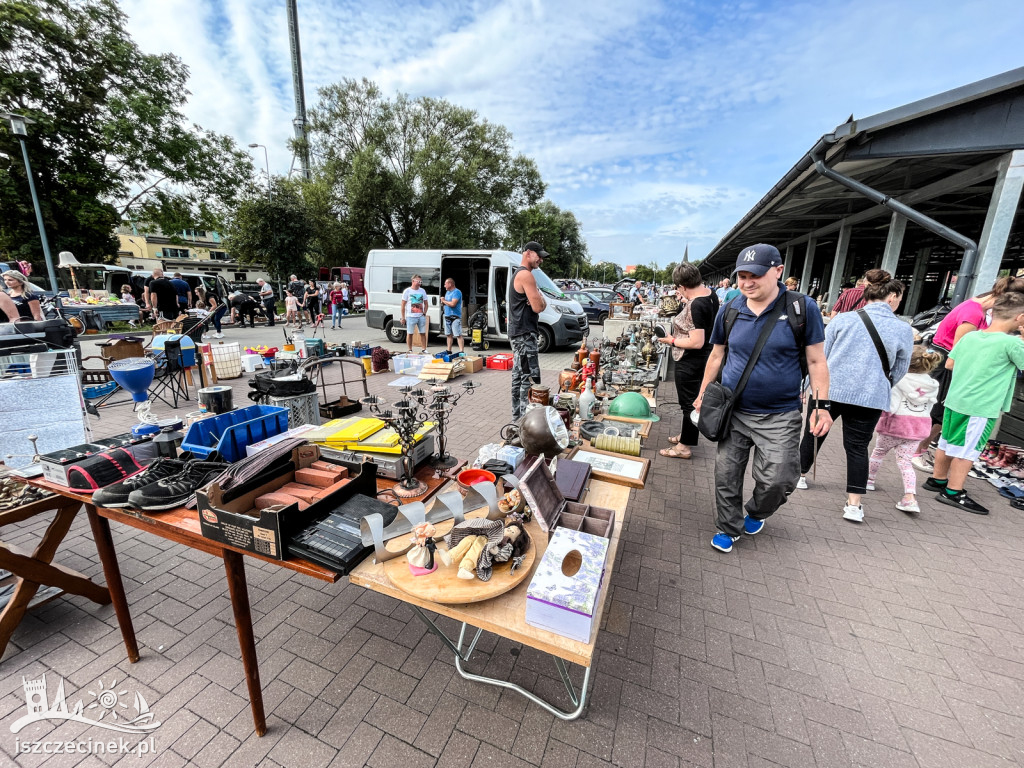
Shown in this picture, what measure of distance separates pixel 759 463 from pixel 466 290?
11.5m

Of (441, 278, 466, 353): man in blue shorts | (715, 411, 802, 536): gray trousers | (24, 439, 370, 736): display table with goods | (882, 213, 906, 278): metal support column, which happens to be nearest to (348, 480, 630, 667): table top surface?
(24, 439, 370, 736): display table with goods

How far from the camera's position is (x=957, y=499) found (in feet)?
12.5

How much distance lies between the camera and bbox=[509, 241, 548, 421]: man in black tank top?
4570 mm

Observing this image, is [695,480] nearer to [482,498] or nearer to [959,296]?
[482,498]

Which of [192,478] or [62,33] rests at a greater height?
[62,33]

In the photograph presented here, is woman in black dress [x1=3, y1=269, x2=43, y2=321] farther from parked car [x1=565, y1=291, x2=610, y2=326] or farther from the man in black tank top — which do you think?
parked car [x1=565, y1=291, x2=610, y2=326]

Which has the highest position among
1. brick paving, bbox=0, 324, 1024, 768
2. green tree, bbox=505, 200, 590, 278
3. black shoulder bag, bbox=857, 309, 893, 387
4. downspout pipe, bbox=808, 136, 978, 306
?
green tree, bbox=505, 200, 590, 278

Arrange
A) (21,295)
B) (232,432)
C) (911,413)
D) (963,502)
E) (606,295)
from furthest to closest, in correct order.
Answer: (606,295) < (21,295) < (963,502) < (911,413) < (232,432)

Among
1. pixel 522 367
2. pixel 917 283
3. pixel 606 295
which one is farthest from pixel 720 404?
pixel 917 283

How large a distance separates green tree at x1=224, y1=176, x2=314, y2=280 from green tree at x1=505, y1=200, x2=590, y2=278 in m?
11.7

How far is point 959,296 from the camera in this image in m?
5.81

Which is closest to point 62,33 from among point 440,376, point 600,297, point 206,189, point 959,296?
point 206,189

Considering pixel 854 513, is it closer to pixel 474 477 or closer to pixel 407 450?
pixel 474 477

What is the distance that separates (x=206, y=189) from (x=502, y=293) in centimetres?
1815
